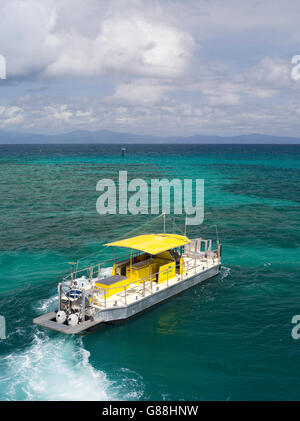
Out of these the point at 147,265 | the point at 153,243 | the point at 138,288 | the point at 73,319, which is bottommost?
the point at 73,319

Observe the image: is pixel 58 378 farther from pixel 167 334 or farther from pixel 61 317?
pixel 167 334

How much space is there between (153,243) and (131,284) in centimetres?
309

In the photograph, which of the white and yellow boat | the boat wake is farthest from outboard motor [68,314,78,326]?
the boat wake

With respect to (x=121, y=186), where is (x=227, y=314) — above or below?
below

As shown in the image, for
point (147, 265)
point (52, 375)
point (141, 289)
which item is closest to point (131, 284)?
point (141, 289)

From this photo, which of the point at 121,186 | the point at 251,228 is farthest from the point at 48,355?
the point at 121,186

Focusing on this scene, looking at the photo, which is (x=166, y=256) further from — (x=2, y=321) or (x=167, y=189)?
(x=167, y=189)

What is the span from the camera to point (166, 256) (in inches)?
1083

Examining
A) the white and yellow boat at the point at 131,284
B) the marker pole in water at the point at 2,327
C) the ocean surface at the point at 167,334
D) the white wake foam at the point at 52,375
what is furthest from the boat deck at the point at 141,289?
the marker pole in water at the point at 2,327

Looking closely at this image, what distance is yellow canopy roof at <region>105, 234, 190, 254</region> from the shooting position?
25.1m

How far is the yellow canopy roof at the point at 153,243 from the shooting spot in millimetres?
25109

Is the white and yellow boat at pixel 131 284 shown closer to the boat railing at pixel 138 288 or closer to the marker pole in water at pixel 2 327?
the boat railing at pixel 138 288

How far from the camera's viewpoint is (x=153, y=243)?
26.2m
